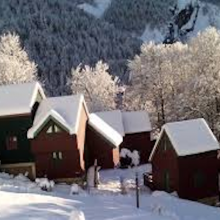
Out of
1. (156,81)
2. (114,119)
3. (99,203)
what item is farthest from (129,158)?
(99,203)

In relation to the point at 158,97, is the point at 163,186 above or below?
below

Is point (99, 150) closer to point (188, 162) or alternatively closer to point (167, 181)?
point (167, 181)

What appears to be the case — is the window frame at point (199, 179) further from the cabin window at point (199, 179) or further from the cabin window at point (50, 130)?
the cabin window at point (50, 130)

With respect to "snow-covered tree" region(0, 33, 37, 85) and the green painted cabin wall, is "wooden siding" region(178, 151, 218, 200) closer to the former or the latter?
the green painted cabin wall

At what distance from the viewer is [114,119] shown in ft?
200

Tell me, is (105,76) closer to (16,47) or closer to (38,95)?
(16,47)

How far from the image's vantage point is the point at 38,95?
5009 cm

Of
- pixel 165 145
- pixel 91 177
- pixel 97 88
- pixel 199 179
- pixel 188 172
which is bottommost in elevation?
pixel 199 179

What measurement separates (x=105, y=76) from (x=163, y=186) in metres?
44.6

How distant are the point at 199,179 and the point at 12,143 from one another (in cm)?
1321

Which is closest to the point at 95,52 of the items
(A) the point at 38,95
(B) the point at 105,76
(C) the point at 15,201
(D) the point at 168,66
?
(B) the point at 105,76

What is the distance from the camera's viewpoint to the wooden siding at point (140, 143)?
6016 cm

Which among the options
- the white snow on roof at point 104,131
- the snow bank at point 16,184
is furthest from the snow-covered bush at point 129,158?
the snow bank at point 16,184

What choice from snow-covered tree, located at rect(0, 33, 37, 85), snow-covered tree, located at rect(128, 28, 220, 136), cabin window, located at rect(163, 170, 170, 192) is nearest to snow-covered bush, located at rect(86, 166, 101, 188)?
cabin window, located at rect(163, 170, 170, 192)
